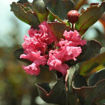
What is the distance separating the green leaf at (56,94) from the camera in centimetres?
151

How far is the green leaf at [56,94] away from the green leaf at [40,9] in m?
0.33

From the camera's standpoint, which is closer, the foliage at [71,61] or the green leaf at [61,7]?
the foliage at [71,61]

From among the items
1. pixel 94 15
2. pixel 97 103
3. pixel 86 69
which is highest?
pixel 94 15

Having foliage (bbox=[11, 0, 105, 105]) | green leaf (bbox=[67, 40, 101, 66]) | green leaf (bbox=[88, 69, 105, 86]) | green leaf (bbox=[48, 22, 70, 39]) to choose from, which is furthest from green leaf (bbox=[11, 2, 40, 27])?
green leaf (bbox=[88, 69, 105, 86])

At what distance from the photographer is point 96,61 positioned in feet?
5.19

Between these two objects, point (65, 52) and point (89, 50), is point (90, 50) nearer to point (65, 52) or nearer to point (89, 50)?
point (89, 50)

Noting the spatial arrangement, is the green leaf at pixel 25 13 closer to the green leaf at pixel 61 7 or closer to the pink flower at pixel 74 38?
the green leaf at pixel 61 7

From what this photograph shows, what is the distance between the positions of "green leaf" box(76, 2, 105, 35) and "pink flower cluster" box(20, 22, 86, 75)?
89 mm

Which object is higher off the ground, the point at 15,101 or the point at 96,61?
the point at 96,61

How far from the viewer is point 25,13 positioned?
1.66 m

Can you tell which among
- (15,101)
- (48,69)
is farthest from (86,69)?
(15,101)

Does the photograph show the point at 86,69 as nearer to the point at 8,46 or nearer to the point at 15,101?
the point at 15,101

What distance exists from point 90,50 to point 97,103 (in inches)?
9.8

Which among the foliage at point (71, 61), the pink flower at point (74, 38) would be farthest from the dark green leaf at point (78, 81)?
the pink flower at point (74, 38)
